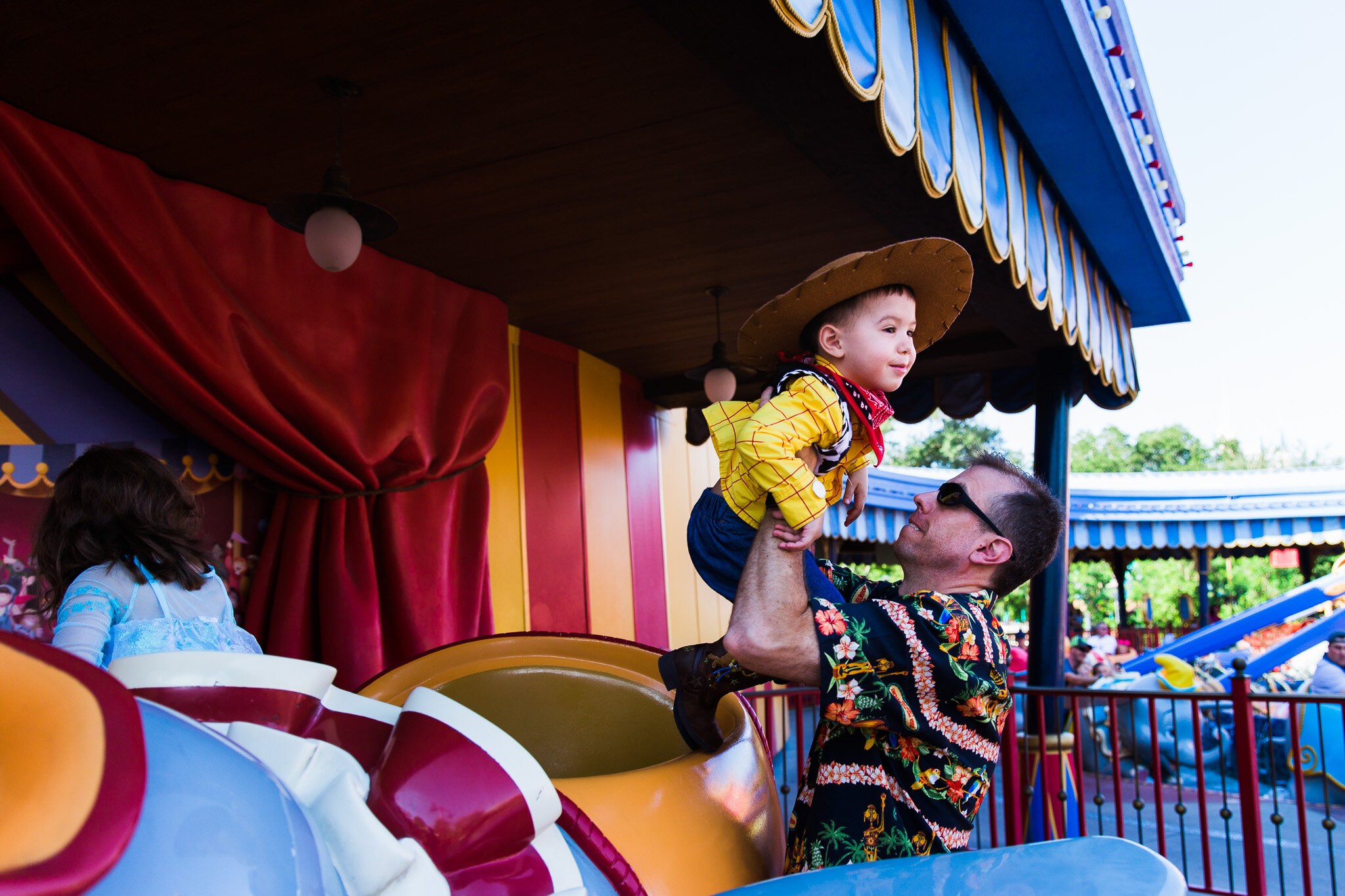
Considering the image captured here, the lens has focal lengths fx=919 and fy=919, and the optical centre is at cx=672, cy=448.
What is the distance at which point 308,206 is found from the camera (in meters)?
2.53

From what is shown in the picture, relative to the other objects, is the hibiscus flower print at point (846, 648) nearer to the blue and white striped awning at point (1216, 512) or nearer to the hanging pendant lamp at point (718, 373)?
the hanging pendant lamp at point (718, 373)

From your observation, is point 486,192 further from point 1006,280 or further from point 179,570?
point 1006,280

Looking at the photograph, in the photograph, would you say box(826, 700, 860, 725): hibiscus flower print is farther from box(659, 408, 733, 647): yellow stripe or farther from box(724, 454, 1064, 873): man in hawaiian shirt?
box(659, 408, 733, 647): yellow stripe

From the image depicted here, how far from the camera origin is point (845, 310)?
168cm

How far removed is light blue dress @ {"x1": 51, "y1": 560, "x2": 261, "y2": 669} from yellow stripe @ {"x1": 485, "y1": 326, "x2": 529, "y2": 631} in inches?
91.7

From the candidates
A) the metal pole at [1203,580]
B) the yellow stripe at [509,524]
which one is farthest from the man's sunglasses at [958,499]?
the metal pole at [1203,580]

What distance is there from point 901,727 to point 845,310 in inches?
29.0

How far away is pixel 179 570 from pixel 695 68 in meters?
1.72

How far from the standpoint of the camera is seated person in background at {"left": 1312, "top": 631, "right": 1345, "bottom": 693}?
637 centimetres

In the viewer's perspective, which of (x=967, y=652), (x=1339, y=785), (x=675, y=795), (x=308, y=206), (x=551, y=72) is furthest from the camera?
(x=1339, y=785)

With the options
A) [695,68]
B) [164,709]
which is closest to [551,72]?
[695,68]

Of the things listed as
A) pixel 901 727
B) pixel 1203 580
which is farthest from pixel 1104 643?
pixel 901 727

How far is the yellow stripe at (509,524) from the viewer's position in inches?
174

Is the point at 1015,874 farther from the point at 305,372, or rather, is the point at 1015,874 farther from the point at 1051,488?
the point at 1051,488
